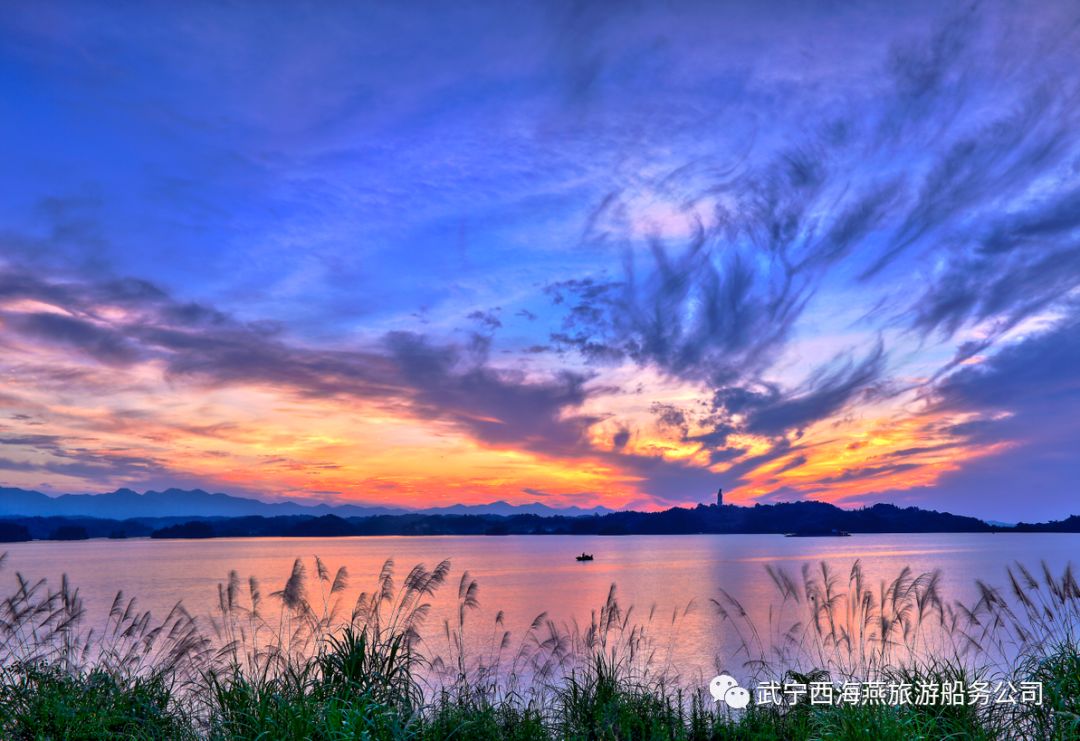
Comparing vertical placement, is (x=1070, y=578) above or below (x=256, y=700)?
above

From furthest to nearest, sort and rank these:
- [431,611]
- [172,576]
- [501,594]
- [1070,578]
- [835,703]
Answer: [172,576] → [501,594] → [431,611] → [1070,578] → [835,703]

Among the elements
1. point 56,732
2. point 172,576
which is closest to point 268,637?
point 56,732

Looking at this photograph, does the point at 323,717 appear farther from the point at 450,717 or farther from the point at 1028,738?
the point at 1028,738

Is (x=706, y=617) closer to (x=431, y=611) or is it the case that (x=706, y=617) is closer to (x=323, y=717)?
(x=431, y=611)

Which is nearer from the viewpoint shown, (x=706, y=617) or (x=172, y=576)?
(x=706, y=617)

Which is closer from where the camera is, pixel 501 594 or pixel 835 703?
pixel 835 703

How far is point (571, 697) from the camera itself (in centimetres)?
1165

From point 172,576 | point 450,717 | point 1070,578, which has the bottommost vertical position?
point 172,576

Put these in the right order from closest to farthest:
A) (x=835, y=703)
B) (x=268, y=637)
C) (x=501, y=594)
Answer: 1. (x=835, y=703)
2. (x=268, y=637)
3. (x=501, y=594)

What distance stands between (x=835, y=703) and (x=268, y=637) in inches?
1039

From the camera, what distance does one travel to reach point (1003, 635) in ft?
104

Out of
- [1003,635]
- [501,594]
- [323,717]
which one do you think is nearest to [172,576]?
[501,594]

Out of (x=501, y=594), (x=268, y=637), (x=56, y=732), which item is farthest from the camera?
(x=501, y=594)

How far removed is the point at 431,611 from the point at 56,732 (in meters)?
45.9
